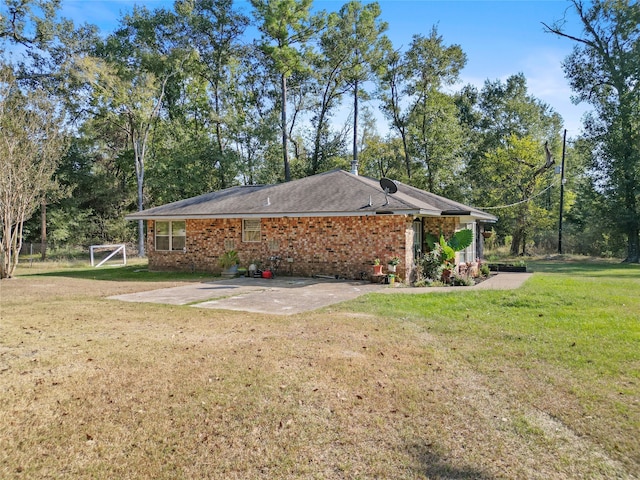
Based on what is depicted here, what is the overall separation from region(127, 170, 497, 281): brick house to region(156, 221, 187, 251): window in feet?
0.12

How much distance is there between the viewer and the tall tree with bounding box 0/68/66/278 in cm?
1405

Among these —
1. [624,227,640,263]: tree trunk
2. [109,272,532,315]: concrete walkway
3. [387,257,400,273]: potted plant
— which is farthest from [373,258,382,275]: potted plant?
[624,227,640,263]: tree trunk

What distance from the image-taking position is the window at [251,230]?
15219 mm

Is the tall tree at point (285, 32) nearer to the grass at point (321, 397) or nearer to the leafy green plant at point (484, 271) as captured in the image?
the leafy green plant at point (484, 271)

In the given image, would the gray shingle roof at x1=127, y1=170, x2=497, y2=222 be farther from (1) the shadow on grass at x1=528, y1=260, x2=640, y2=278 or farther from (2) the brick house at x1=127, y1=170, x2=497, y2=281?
(1) the shadow on grass at x1=528, y1=260, x2=640, y2=278

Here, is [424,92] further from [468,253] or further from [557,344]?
[557,344]

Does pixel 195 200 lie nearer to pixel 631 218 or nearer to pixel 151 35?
pixel 151 35

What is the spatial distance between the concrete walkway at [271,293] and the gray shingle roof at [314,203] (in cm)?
221

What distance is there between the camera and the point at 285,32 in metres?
27.3

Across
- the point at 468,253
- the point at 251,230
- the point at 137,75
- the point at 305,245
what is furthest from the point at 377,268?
the point at 137,75

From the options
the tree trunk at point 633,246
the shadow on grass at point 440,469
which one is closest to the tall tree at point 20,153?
the shadow on grass at point 440,469

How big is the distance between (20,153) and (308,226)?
9.79 meters

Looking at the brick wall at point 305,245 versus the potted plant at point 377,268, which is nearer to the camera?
the potted plant at point 377,268

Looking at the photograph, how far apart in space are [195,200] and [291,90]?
56.9ft
